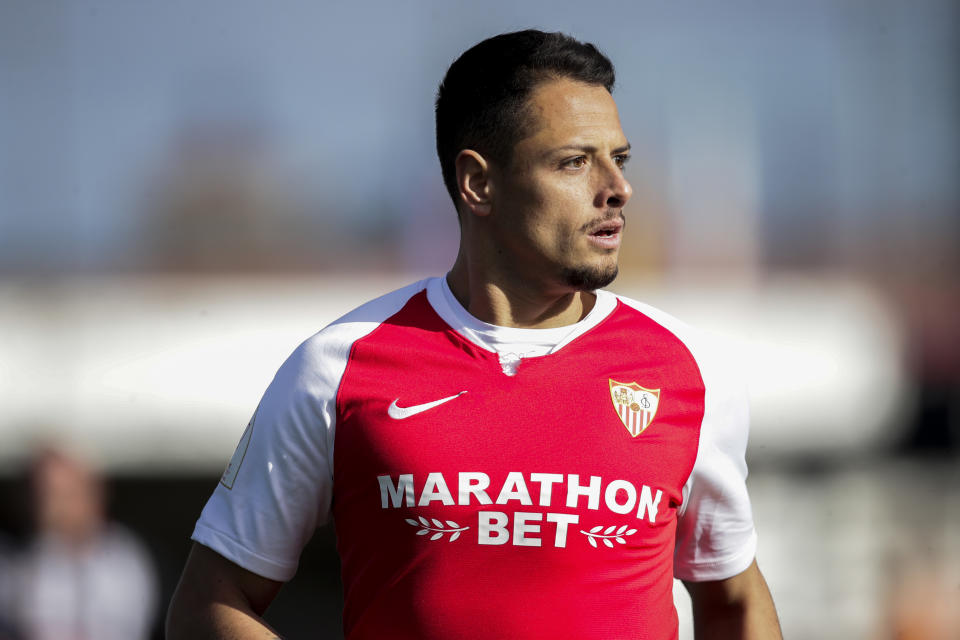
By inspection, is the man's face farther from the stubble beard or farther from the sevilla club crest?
the sevilla club crest

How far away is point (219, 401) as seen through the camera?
23.9 ft

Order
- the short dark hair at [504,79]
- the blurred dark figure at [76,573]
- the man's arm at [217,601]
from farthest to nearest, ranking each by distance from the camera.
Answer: the blurred dark figure at [76,573]
the short dark hair at [504,79]
the man's arm at [217,601]

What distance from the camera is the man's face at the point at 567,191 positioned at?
227 cm

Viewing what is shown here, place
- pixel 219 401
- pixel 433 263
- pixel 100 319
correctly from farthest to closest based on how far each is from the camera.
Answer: pixel 433 263 < pixel 100 319 < pixel 219 401

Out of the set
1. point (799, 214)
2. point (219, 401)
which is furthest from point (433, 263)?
point (799, 214)

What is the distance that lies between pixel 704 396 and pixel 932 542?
6.61 m

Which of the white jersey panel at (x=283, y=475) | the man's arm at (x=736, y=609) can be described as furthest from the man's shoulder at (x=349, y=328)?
the man's arm at (x=736, y=609)

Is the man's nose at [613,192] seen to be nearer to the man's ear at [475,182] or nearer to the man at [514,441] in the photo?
the man at [514,441]

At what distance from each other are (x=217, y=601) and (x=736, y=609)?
1068 mm

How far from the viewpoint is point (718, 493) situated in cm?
235

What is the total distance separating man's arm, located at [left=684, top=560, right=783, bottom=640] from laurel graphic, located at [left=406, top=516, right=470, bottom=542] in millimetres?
608

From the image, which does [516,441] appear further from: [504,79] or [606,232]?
[504,79]

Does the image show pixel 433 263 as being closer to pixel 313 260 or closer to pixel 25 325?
pixel 313 260

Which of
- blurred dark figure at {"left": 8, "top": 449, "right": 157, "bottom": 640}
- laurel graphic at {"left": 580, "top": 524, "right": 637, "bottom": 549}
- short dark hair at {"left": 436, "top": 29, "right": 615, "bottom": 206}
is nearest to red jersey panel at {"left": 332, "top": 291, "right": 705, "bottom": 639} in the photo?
laurel graphic at {"left": 580, "top": 524, "right": 637, "bottom": 549}
